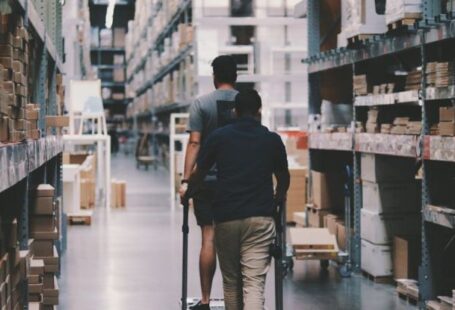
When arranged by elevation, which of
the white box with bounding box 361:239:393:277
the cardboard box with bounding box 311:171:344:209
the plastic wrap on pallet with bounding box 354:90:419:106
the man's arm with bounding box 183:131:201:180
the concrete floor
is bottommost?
the concrete floor

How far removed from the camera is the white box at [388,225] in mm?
7438

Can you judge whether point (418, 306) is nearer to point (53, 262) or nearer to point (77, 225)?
point (53, 262)

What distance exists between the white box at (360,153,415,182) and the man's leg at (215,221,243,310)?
293 centimetres

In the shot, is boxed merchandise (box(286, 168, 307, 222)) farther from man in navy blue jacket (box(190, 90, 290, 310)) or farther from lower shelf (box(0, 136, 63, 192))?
man in navy blue jacket (box(190, 90, 290, 310))

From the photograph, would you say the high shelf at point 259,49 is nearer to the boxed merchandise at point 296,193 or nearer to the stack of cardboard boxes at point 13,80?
the boxed merchandise at point 296,193

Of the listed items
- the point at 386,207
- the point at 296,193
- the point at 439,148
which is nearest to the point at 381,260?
the point at 386,207

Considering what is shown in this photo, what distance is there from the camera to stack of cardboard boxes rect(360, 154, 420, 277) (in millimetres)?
7430

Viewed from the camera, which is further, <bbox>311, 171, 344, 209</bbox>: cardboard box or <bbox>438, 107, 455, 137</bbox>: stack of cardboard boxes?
<bbox>311, 171, 344, 209</bbox>: cardboard box

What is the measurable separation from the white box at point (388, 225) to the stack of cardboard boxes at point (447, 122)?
64.4 inches

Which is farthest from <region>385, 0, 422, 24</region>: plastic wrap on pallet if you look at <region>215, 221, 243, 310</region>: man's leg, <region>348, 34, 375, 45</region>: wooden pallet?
<region>215, 221, 243, 310</region>: man's leg

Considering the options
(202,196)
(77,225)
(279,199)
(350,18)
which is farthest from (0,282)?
(77,225)

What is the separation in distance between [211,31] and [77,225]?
528 centimetres

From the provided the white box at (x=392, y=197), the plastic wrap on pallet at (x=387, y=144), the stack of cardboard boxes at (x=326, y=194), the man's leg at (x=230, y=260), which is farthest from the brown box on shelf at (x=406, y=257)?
the man's leg at (x=230, y=260)

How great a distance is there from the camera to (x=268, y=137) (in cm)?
475
